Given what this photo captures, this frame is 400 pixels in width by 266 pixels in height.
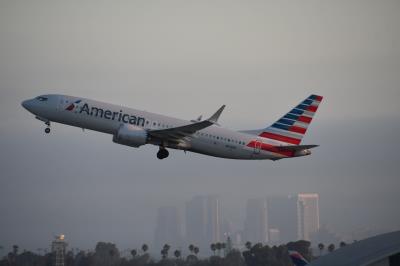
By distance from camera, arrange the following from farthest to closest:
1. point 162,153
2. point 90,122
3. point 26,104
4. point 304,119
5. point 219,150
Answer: point 304,119 → point 26,104 → point 162,153 → point 219,150 → point 90,122

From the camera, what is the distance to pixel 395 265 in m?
48.4

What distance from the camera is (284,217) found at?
149500 millimetres

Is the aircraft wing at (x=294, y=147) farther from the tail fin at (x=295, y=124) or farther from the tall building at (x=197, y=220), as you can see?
the tall building at (x=197, y=220)

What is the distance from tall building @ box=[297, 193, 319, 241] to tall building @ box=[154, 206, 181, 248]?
71.5 ft

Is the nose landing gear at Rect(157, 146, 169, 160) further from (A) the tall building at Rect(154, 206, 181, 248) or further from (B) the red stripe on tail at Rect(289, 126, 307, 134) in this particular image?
(A) the tall building at Rect(154, 206, 181, 248)

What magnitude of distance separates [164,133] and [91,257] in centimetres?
4379

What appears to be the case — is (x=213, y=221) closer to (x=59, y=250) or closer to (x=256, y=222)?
(x=256, y=222)

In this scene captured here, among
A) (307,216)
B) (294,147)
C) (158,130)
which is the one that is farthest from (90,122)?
(307,216)

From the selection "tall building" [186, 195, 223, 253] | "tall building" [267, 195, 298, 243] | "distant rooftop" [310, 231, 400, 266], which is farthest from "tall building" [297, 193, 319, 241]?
"distant rooftop" [310, 231, 400, 266]

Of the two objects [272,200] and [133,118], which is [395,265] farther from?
[272,200]

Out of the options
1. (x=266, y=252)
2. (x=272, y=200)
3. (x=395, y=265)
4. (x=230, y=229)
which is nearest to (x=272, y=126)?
(x=395, y=265)

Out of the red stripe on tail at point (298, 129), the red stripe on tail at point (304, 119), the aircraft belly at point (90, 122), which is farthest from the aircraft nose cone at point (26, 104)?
the red stripe on tail at point (304, 119)

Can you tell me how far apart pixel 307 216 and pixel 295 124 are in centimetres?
7069

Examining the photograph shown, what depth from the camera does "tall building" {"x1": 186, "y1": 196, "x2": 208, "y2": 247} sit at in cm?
16375
